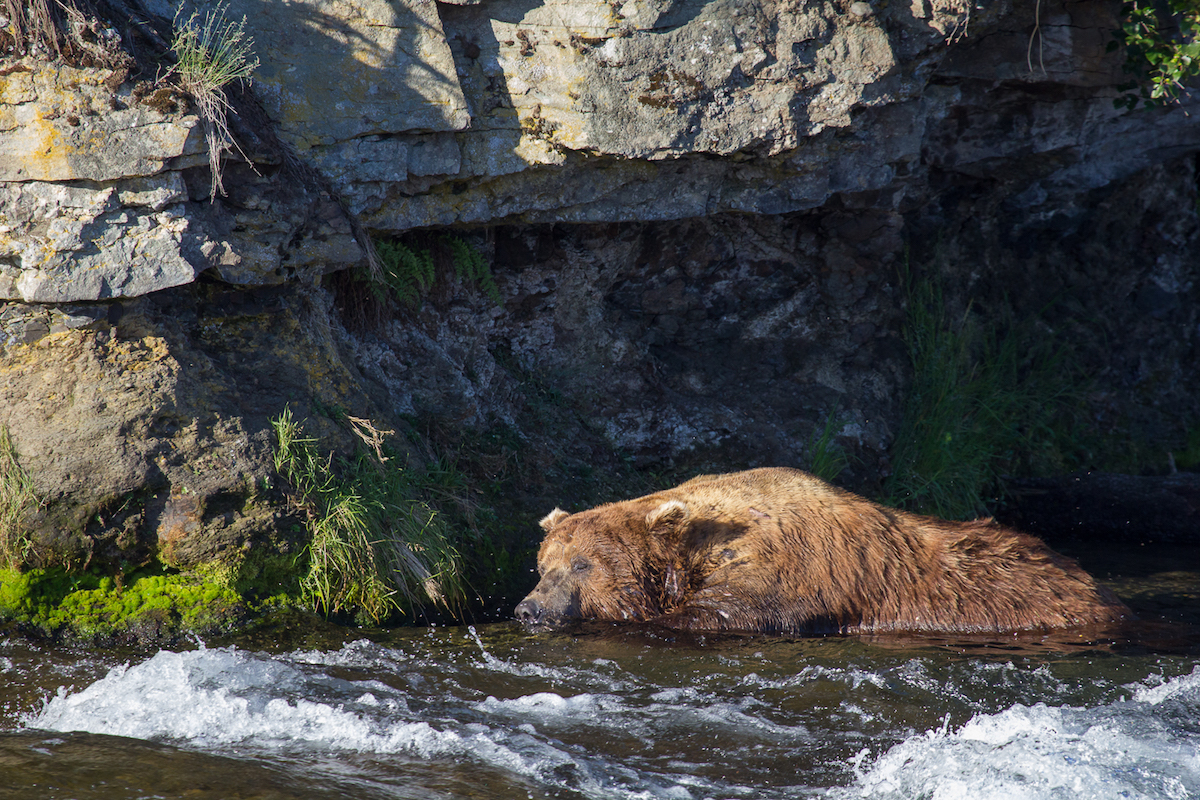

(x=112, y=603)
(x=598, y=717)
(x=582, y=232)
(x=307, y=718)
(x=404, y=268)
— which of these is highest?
(x=582, y=232)

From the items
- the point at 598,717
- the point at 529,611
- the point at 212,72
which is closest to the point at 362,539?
the point at 529,611

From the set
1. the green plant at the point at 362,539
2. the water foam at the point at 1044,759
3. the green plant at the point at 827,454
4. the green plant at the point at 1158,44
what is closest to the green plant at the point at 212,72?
the green plant at the point at 362,539

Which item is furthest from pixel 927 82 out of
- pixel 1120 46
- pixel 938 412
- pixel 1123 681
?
pixel 1123 681

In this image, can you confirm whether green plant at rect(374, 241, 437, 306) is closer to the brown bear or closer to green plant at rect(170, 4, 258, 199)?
green plant at rect(170, 4, 258, 199)

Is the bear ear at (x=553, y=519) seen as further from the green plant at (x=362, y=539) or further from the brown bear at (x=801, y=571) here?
the green plant at (x=362, y=539)

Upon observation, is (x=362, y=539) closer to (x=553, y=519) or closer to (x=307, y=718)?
(x=553, y=519)

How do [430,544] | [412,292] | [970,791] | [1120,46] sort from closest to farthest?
[970,791] < [430,544] < [412,292] < [1120,46]

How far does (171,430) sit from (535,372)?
130 inches

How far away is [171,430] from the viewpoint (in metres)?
5.64

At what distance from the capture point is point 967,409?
31.1 ft

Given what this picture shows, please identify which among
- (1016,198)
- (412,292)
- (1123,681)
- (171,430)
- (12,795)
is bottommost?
(1123,681)

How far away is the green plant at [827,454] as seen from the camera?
27.5 feet

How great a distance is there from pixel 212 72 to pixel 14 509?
272cm

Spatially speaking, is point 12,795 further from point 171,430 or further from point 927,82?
point 927,82
